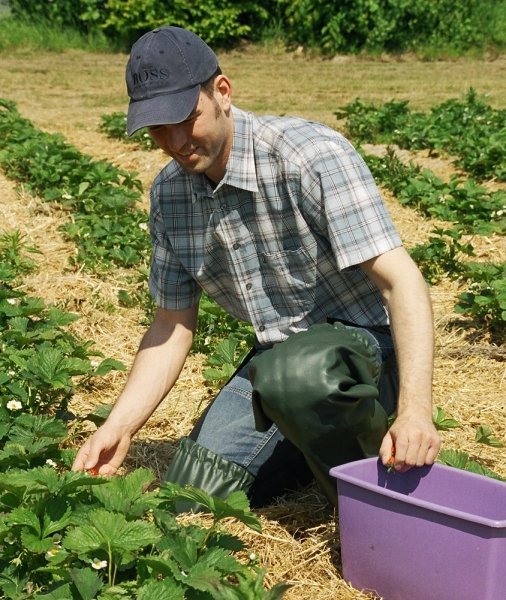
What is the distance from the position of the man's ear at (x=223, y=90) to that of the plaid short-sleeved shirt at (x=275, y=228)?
3.6 inches

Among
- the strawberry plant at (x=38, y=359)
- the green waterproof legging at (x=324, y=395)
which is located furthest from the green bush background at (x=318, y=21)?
the green waterproof legging at (x=324, y=395)

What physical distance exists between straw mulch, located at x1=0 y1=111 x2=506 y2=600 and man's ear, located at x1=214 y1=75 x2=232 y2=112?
1.16 meters

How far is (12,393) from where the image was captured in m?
3.31

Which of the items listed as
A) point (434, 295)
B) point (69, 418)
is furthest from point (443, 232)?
point (69, 418)

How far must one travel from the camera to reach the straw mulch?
2523 mm

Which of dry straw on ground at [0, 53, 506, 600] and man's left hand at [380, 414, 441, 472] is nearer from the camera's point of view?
man's left hand at [380, 414, 441, 472]

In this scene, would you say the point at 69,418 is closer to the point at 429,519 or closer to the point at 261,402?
the point at 261,402

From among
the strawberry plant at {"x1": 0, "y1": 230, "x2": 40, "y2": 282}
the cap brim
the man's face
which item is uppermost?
the cap brim

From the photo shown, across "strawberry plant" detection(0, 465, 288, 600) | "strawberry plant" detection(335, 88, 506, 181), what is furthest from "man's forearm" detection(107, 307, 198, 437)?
"strawberry plant" detection(335, 88, 506, 181)

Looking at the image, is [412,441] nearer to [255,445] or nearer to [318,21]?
[255,445]

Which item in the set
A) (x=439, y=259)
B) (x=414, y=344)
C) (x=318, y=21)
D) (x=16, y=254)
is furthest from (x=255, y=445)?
(x=318, y=21)

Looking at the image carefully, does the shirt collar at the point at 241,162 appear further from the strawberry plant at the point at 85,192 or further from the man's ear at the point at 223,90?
the strawberry plant at the point at 85,192

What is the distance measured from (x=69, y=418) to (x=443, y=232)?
238 centimetres

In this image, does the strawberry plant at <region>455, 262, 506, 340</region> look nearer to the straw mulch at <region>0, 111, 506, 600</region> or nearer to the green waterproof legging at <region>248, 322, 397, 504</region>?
the straw mulch at <region>0, 111, 506, 600</region>
